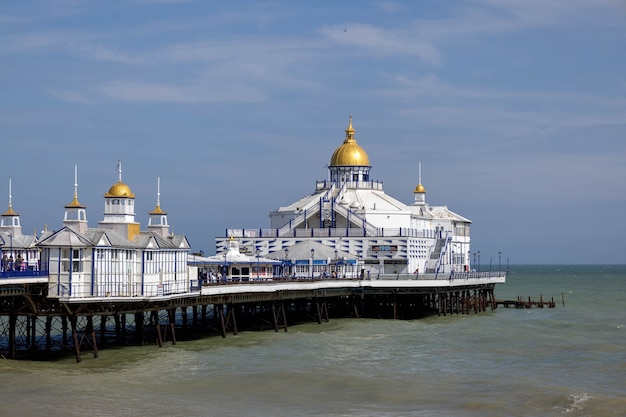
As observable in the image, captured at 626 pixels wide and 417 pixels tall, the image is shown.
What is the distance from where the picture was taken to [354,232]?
78.2 meters

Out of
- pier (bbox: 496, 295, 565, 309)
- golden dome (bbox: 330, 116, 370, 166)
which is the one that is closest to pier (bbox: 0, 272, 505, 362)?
pier (bbox: 496, 295, 565, 309)

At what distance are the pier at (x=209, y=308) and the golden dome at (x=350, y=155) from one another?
14219 millimetres

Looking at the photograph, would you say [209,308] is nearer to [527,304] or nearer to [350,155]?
[350,155]

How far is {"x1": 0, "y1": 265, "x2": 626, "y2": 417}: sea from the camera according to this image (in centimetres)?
3434

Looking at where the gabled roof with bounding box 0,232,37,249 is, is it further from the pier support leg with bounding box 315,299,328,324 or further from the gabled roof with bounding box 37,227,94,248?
the pier support leg with bounding box 315,299,328,324

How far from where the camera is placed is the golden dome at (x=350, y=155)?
3506 inches

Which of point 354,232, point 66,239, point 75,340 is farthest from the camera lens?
point 354,232

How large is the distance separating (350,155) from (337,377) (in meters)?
49.9

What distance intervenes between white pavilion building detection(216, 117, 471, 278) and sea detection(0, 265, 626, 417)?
15517 mm

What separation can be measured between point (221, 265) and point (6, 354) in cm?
1905

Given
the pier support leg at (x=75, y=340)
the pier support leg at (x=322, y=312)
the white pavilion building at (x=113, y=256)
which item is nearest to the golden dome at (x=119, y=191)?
the white pavilion building at (x=113, y=256)

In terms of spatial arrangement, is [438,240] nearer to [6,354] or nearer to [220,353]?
[220,353]

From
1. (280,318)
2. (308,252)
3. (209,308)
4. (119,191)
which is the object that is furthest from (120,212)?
(209,308)

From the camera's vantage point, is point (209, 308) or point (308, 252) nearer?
point (308, 252)
